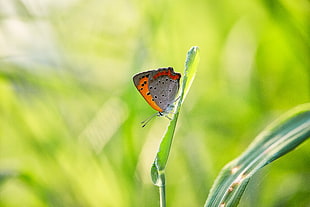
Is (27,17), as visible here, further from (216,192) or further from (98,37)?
(216,192)

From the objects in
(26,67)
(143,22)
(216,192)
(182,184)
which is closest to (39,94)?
(26,67)

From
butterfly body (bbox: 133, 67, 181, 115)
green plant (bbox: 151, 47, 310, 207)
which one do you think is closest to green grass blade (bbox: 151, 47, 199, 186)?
green plant (bbox: 151, 47, 310, 207)

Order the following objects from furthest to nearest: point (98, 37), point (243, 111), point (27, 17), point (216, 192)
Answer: point (98, 37), point (27, 17), point (243, 111), point (216, 192)

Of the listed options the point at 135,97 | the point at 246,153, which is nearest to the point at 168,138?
the point at 246,153

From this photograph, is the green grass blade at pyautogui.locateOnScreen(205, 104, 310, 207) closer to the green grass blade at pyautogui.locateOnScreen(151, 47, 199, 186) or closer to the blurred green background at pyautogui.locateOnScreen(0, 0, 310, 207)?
the green grass blade at pyautogui.locateOnScreen(151, 47, 199, 186)

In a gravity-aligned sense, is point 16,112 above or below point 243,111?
above

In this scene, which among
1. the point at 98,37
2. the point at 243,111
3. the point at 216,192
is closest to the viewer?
the point at 216,192
